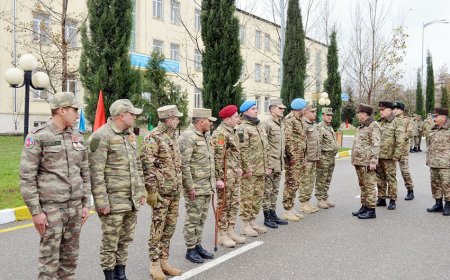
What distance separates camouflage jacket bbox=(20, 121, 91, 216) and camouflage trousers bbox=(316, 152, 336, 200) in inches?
219

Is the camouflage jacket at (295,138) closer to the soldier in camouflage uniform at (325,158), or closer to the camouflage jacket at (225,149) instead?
the soldier in camouflage uniform at (325,158)

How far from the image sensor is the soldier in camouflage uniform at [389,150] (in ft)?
27.8

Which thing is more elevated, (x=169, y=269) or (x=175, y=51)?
(x=175, y=51)

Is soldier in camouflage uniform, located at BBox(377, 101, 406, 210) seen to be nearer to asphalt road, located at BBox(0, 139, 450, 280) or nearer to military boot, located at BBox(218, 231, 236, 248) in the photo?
asphalt road, located at BBox(0, 139, 450, 280)

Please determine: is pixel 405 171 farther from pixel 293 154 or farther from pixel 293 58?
pixel 293 58

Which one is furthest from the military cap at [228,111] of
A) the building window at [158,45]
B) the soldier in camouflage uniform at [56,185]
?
the building window at [158,45]

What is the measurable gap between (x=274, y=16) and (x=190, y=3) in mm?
14566

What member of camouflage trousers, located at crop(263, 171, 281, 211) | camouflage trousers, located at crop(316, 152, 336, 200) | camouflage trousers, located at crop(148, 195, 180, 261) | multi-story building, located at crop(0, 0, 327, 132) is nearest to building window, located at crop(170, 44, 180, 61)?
multi-story building, located at crop(0, 0, 327, 132)

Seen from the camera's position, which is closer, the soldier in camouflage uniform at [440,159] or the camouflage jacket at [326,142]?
the soldier in camouflage uniform at [440,159]

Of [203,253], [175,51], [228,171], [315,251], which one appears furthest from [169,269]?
[175,51]

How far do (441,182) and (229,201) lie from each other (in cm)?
447

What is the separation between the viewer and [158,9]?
3212 cm

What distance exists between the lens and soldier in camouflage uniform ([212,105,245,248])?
5.96 metres

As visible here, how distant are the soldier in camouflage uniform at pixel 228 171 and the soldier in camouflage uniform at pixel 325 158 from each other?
2912 mm
